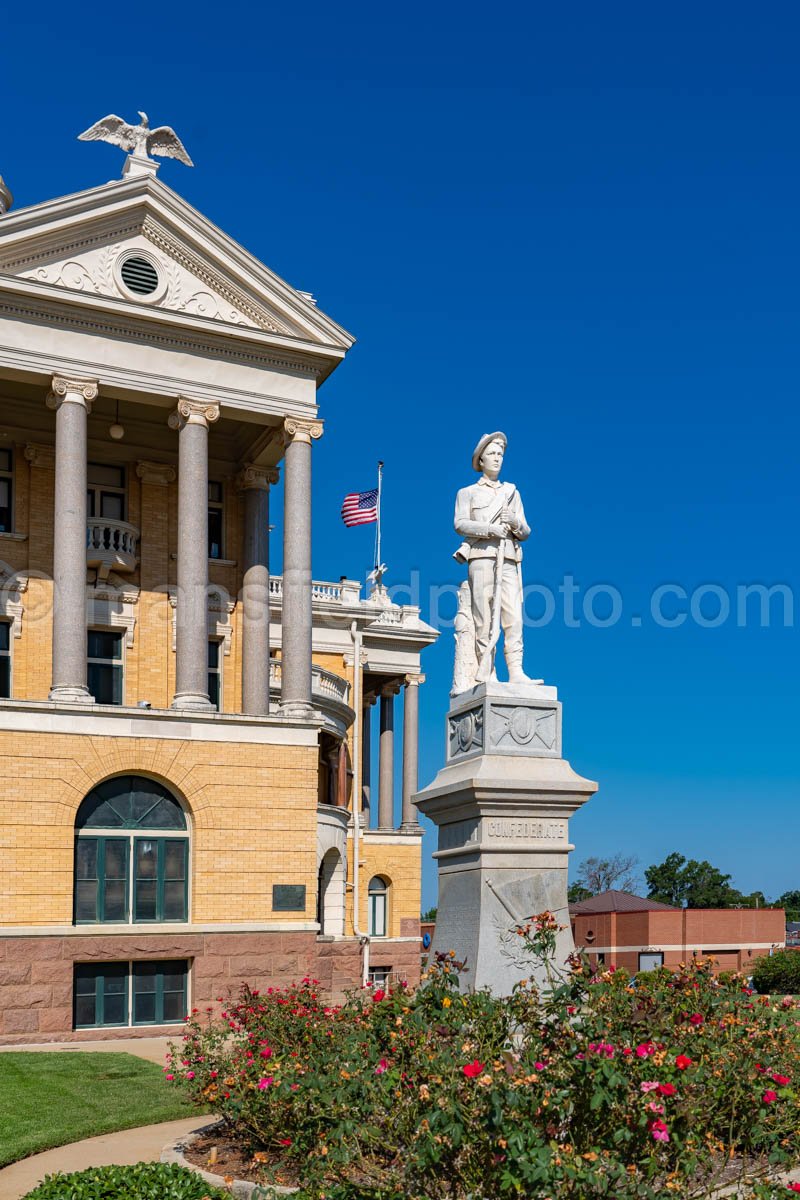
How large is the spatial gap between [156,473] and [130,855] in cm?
1045

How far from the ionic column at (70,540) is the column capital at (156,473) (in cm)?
400

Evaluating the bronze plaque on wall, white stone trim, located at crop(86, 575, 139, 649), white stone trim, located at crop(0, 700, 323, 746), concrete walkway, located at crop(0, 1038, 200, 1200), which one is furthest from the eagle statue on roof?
concrete walkway, located at crop(0, 1038, 200, 1200)

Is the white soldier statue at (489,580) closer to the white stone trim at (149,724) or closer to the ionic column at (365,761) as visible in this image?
the white stone trim at (149,724)

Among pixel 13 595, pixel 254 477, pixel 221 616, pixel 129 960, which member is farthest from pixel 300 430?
pixel 129 960

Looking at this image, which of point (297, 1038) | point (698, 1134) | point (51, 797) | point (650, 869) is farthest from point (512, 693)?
point (650, 869)

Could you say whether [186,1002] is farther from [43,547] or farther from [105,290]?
[105,290]

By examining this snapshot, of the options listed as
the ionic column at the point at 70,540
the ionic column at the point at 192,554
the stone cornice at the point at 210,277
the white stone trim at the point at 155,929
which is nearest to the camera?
the white stone trim at the point at 155,929

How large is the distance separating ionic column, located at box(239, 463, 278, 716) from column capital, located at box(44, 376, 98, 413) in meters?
5.79

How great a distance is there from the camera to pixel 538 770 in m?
13.0

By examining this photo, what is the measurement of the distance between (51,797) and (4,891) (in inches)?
80.9

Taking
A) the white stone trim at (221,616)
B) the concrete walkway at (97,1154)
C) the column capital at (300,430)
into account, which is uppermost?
the column capital at (300,430)

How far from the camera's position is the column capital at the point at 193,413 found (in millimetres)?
30125

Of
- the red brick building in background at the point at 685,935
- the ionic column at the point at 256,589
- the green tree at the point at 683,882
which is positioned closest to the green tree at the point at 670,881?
the green tree at the point at 683,882

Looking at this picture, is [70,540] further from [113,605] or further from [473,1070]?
[473,1070]
